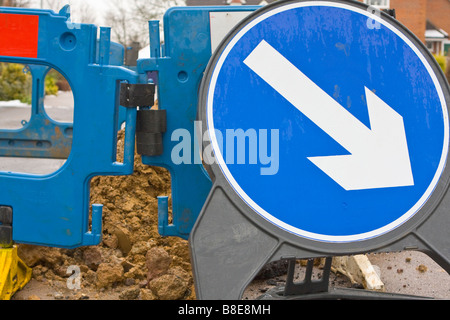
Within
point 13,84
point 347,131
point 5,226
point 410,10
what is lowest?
point 5,226

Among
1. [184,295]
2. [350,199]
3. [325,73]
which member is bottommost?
[184,295]

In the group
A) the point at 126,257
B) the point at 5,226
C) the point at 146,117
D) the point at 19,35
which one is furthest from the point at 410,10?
the point at 5,226

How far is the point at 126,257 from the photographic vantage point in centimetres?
393

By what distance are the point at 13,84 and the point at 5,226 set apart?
21.2 meters

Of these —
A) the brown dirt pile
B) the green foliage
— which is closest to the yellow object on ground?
the brown dirt pile

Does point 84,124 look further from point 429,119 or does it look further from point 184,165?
point 429,119

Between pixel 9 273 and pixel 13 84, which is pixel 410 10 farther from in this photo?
pixel 13 84

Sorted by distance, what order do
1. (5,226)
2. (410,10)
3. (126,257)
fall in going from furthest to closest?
(410,10), (126,257), (5,226)

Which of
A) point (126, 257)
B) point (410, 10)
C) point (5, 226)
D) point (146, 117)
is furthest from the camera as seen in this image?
point (410, 10)

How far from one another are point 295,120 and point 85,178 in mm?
1217

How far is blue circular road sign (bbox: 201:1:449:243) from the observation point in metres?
2.58

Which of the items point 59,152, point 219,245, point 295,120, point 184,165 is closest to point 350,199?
point 295,120

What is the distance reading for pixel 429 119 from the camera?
8.97ft

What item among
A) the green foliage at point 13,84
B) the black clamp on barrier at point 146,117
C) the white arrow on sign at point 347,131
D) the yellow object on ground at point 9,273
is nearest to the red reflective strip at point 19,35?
the black clamp on barrier at point 146,117
